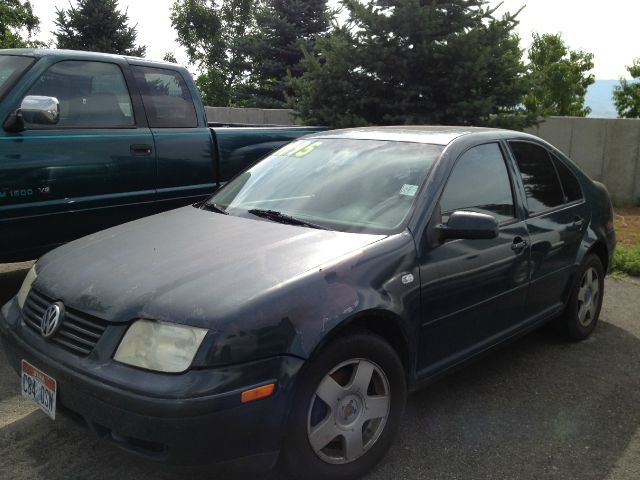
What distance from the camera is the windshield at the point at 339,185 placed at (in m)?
3.17

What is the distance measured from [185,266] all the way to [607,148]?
9.81 m

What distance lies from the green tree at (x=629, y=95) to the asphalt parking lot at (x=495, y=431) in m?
21.3

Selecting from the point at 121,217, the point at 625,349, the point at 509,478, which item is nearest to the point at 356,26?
the point at 121,217

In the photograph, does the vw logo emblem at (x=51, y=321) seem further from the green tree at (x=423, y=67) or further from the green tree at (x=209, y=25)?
the green tree at (x=209, y=25)

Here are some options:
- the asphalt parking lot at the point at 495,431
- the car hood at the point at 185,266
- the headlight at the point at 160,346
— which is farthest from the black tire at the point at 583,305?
the headlight at the point at 160,346

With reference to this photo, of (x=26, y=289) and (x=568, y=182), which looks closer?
(x=26, y=289)

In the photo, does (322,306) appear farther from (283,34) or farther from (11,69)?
(283,34)

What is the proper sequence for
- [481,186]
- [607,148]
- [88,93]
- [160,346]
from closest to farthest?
[160,346] < [481,186] < [88,93] < [607,148]

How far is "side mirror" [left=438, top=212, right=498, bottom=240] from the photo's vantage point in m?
3.00

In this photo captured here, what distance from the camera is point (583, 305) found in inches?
179

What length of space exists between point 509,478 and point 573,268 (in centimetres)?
193

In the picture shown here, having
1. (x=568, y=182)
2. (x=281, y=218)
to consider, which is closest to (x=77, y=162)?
(x=281, y=218)

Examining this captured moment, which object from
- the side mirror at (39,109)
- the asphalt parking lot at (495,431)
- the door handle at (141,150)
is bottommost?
the asphalt parking lot at (495,431)

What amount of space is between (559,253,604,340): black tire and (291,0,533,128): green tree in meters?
4.23
